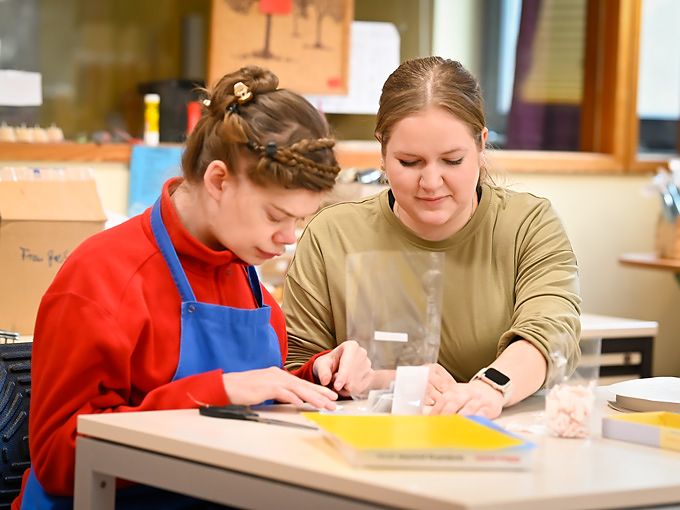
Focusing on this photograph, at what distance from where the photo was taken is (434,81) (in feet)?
6.70

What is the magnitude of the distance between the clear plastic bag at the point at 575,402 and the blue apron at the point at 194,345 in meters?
0.46

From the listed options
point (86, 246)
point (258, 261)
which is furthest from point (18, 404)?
point (258, 261)

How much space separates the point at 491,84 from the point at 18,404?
3.32m

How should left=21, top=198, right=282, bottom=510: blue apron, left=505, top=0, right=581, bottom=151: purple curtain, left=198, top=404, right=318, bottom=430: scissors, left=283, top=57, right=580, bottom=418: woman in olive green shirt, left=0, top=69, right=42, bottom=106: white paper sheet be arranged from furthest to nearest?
left=505, top=0, right=581, bottom=151: purple curtain < left=0, top=69, right=42, bottom=106: white paper sheet < left=283, top=57, right=580, bottom=418: woman in olive green shirt < left=21, top=198, right=282, bottom=510: blue apron < left=198, top=404, right=318, bottom=430: scissors

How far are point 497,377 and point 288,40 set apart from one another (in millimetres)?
2465

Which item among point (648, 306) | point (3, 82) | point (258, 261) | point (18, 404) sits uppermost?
point (3, 82)

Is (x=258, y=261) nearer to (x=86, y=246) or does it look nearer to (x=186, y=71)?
(x=86, y=246)

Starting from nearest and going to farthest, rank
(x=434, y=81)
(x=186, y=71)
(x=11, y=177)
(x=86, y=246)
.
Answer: (x=86, y=246)
(x=434, y=81)
(x=11, y=177)
(x=186, y=71)

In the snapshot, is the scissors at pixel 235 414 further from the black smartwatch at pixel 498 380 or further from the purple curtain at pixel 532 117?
the purple curtain at pixel 532 117

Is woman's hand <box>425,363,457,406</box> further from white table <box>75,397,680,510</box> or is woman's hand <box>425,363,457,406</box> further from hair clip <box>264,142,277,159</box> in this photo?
hair clip <box>264,142,277,159</box>

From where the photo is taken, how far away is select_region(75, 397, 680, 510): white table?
3.85ft

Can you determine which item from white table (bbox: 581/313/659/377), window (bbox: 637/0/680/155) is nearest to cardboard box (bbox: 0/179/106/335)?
white table (bbox: 581/313/659/377)

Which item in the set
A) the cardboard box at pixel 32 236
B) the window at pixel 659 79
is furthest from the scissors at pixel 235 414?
the window at pixel 659 79

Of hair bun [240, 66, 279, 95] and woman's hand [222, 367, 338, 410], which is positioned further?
hair bun [240, 66, 279, 95]
